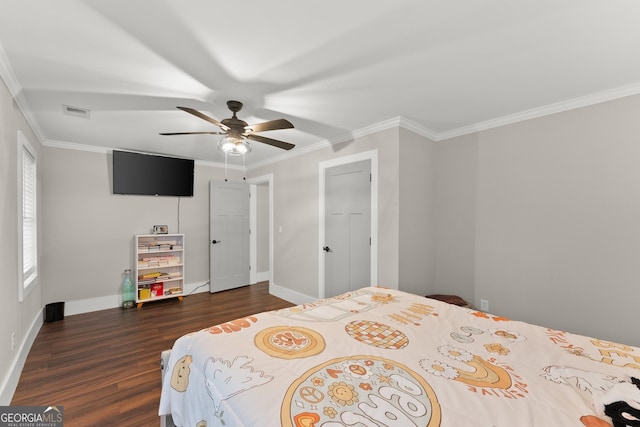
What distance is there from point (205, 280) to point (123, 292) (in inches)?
49.6

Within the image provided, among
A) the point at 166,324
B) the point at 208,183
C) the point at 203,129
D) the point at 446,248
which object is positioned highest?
the point at 203,129

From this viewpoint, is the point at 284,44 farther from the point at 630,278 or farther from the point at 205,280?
the point at 205,280

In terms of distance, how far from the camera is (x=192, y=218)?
16.4ft

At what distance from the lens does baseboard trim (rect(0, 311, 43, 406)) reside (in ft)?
6.31

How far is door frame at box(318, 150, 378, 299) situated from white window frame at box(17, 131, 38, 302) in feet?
9.98

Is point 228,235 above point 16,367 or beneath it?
above

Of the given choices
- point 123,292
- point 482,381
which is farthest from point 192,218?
point 482,381

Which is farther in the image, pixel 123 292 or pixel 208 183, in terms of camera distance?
pixel 208 183

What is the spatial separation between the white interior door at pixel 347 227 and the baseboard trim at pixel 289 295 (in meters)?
0.47

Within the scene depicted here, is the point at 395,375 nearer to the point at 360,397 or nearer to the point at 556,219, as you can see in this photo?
the point at 360,397

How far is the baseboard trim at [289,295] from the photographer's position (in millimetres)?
4152

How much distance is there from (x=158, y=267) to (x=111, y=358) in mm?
1926

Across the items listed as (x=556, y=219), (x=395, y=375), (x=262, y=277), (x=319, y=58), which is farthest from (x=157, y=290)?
(x=556, y=219)

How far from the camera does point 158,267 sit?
441 centimetres
